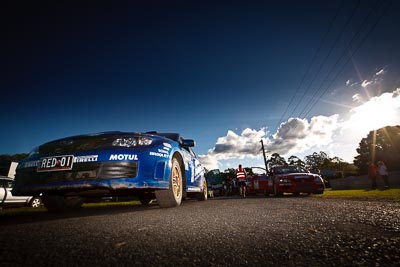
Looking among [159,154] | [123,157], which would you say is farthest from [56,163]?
[159,154]

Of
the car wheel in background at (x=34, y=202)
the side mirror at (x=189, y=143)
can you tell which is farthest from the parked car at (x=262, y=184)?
the car wheel in background at (x=34, y=202)

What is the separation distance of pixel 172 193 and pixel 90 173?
4.62ft

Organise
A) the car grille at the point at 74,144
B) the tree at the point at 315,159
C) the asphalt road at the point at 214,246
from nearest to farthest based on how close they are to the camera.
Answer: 1. the asphalt road at the point at 214,246
2. the car grille at the point at 74,144
3. the tree at the point at 315,159

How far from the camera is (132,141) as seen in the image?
3348 mm

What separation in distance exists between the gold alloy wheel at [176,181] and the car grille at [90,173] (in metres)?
1.19

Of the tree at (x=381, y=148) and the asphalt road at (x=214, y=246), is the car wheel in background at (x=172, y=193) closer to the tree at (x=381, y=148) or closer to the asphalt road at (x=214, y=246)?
the asphalt road at (x=214, y=246)

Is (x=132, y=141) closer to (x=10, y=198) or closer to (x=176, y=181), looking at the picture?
(x=176, y=181)

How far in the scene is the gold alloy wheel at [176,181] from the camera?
162 inches

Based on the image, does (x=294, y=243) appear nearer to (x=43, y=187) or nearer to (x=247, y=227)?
(x=247, y=227)

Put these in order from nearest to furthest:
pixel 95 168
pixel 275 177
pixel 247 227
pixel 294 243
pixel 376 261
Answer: pixel 376 261 < pixel 294 243 < pixel 247 227 < pixel 95 168 < pixel 275 177

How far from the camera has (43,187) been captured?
2965 mm

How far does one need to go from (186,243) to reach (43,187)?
2467 millimetres

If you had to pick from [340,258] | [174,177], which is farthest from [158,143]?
[340,258]

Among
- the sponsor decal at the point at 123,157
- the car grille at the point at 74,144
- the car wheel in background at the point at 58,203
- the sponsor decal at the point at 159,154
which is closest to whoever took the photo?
the sponsor decal at the point at 123,157
